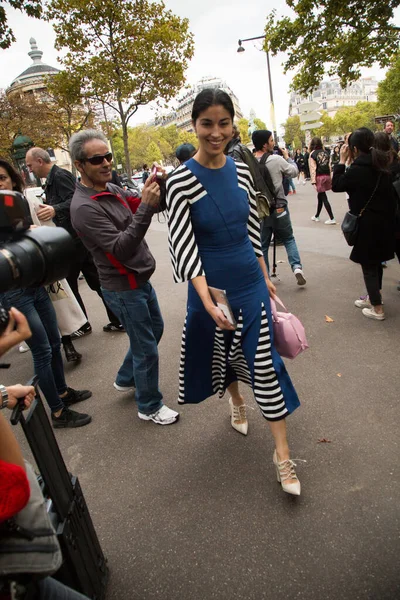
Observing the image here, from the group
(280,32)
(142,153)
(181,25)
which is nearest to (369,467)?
(280,32)

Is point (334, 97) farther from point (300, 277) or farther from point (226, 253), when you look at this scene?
point (226, 253)

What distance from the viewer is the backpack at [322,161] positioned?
870cm

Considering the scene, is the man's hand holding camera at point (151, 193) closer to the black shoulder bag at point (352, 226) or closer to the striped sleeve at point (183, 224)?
the striped sleeve at point (183, 224)

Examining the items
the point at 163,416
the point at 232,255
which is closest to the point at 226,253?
the point at 232,255

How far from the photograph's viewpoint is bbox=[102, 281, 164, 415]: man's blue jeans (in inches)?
106

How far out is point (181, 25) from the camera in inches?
725

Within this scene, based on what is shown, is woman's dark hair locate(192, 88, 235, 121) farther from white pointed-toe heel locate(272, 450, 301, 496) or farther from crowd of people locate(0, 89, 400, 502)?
white pointed-toe heel locate(272, 450, 301, 496)

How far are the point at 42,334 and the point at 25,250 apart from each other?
6.25ft

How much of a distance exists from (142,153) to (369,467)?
257 ft

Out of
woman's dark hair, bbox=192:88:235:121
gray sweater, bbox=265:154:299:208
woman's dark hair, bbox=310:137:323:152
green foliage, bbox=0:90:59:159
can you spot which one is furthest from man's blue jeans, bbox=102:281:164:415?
green foliage, bbox=0:90:59:159

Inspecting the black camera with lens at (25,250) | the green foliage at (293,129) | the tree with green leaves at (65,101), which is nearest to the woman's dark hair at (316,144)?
the tree with green leaves at (65,101)

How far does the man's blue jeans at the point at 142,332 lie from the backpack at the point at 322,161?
7023 millimetres

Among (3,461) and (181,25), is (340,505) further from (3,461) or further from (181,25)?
(181,25)

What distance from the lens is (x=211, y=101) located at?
6.40 feet
